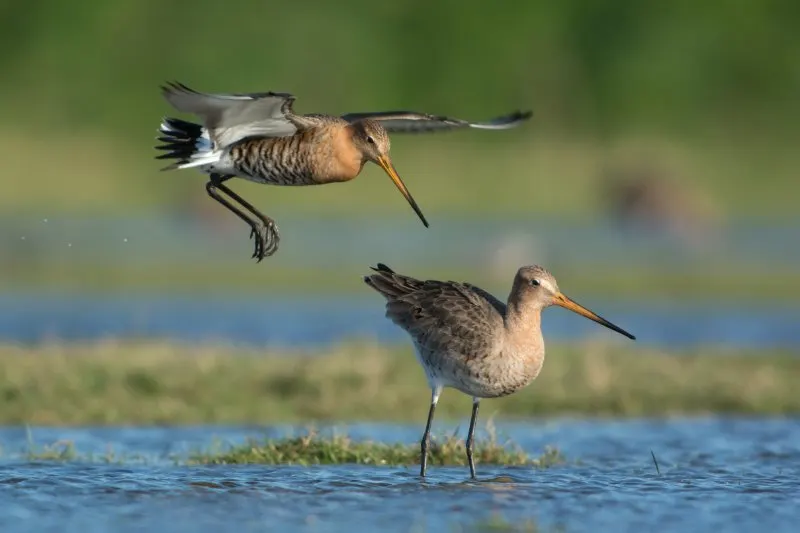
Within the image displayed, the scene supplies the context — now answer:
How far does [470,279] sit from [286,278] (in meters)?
2.85

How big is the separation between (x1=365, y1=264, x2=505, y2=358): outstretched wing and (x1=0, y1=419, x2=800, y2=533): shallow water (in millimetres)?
827

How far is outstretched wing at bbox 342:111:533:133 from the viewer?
35.9ft

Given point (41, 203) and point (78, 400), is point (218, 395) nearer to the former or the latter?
point (78, 400)

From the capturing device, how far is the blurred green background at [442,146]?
26094mm

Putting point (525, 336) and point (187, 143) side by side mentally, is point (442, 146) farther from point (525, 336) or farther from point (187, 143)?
point (525, 336)

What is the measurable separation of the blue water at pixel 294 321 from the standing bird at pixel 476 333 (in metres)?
6.15

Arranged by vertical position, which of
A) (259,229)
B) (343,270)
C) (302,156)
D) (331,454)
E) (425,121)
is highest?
(343,270)

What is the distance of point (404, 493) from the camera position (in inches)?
381

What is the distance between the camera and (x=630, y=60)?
44250 millimetres

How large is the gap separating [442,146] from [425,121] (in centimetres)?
2889

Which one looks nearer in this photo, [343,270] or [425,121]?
[425,121]

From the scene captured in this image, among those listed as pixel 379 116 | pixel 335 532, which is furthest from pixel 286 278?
pixel 335 532

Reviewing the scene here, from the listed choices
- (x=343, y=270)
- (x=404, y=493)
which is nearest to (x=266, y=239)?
(x=404, y=493)

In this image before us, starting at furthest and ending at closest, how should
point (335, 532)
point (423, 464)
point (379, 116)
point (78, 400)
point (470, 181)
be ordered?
point (470, 181)
point (78, 400)
point (379, 116)
point (423, 464)
point (335, 532)
